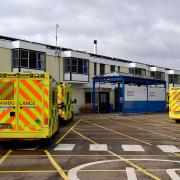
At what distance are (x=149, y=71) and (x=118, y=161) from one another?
57631 mm

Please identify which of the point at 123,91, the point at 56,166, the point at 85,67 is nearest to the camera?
the point at 56,166

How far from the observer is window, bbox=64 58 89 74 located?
46531 millimetres

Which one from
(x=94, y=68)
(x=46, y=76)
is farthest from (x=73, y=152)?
(x=94, y=68)

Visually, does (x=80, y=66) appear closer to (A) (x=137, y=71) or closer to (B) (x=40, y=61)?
(B) (x=40, y=61)

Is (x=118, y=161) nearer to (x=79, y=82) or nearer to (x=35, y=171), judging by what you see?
(x=35, y=171)

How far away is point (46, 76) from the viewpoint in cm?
1563

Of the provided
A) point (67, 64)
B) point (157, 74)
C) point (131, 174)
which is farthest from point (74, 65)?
point (131, 174)

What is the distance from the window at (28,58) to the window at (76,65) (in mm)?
3906

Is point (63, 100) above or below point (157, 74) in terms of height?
below

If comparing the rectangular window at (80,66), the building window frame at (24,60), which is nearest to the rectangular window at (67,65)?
the rectangular window at (80,66)

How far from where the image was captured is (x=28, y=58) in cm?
4109

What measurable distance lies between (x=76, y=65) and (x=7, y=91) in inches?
1259

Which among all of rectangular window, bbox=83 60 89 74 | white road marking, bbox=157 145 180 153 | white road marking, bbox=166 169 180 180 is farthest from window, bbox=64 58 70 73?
white road marking, bbox=166 169 180 180

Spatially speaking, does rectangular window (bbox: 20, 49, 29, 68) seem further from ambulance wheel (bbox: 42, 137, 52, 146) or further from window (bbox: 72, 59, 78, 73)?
ambulance wheel (bbox: 42, 137, 52, 146)
